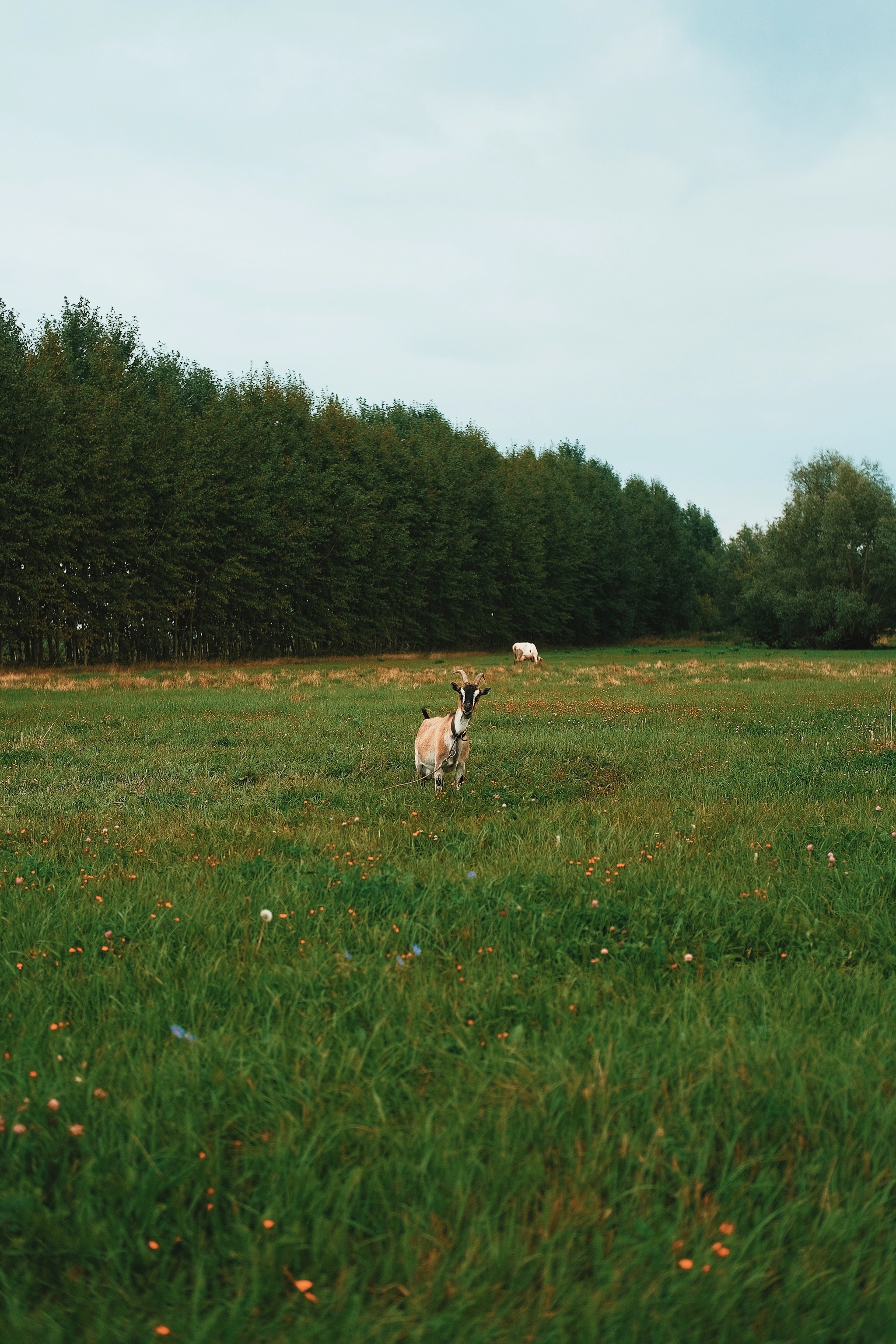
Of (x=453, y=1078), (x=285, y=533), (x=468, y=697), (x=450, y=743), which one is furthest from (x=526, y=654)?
(x=453, y=1078)

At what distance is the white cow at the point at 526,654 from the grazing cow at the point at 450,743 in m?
37.0

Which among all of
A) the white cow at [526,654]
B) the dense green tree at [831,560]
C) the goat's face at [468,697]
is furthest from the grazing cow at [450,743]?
the dense green tree at [831,560]

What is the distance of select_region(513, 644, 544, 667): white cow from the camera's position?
161 feet

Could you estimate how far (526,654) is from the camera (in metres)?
49.4

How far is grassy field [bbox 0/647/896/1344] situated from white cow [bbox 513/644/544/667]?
40.0m

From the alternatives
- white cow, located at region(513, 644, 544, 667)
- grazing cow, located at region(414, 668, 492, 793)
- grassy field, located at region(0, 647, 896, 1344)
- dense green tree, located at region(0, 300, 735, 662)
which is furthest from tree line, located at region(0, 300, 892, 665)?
grassy field, located at region(0, 647, 896, 1344)

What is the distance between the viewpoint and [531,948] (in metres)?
5.07

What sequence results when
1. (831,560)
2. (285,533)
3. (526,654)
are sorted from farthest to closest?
(831,560)
(285,533)
(526,654)

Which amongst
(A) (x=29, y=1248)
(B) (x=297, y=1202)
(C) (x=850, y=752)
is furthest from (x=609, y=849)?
(C) (x=850, y=752)

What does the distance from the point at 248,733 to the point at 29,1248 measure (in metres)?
15.3

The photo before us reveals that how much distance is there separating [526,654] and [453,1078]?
4617 cm

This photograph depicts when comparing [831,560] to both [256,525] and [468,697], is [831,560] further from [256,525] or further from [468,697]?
[468,697]

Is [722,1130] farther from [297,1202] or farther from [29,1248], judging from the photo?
[29,1248]

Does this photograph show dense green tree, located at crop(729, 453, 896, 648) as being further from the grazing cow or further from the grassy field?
the grassy field
